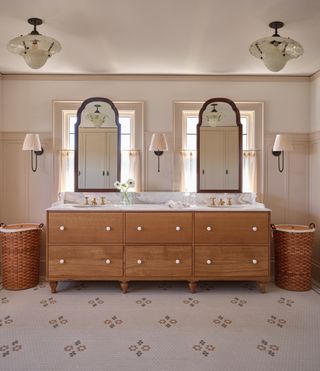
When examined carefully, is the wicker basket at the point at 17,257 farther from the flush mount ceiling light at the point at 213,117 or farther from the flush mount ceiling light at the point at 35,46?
the flush mount ceiling light at the point at 213,117

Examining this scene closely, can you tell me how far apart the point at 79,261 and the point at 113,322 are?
839 mm

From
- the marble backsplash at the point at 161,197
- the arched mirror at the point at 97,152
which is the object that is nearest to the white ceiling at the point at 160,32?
the arched mirror at the point at 97,152

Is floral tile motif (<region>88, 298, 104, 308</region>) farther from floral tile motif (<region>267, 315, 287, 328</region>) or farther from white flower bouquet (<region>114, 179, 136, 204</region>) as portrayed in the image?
floral tile motif (<region>267, 315, 287, 328</region>)

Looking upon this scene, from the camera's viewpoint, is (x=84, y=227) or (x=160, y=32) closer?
(x=160, y=32)

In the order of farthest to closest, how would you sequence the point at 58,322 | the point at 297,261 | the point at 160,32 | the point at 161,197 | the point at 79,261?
the point at 161,197
the point at 297,261
the point at 79,261
the point at 160,32
the point at 58,322

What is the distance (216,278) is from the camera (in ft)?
11.5

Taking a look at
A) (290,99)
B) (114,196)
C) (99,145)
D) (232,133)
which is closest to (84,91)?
(99,145)

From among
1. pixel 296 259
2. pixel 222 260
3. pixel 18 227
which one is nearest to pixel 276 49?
pixel 222 260

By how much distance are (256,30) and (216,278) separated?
2.39 meters

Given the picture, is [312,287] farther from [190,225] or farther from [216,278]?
[190,225]

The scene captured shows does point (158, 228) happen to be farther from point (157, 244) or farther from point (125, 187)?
point (125, 187)

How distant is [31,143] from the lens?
12.9ft

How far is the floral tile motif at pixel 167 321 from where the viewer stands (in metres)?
2.83

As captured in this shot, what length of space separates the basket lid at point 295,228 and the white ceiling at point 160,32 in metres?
1.83
